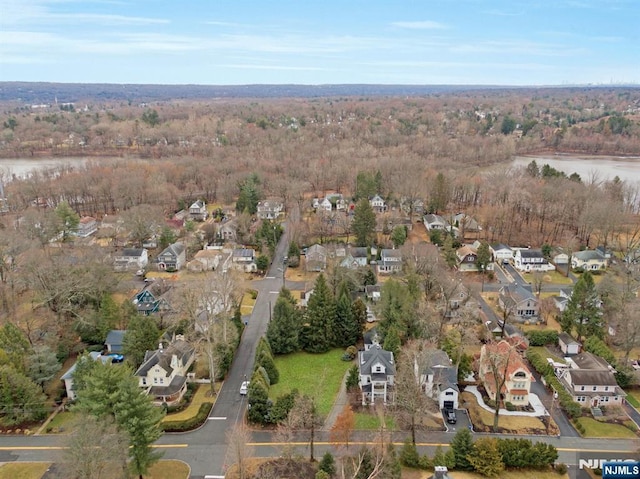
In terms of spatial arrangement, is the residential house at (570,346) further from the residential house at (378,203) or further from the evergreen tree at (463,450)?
the residential house at (378,203)

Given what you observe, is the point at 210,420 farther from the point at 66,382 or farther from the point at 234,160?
the point at 234,160

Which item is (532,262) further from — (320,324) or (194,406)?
(194,406)

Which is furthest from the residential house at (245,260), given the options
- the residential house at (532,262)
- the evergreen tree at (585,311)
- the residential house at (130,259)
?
the evergreen tree at (585,311)

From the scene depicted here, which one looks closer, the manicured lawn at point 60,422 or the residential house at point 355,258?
the manicured lawn at point 60,422

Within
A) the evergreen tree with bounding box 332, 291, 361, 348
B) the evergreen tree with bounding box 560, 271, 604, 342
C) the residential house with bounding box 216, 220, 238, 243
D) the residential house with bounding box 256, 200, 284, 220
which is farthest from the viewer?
the residential house with bounding box 256, 200, 284, 220

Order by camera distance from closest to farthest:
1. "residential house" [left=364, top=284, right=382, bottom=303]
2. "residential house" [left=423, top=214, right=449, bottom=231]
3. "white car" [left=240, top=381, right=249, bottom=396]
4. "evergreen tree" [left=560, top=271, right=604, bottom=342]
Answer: "white car" [left=240, top=381, right=249, bottom=396], "evergreen tree" [left=560, top=271, right=604, bottom=342], "residential house" [left=364, top=284, right=382, bottom=303], "residential house" [left=423, top=214, right=449, bottom=231]

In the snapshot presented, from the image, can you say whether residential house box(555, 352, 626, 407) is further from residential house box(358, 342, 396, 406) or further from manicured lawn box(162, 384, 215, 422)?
manicured lawn box(162, 384, 215, 422)

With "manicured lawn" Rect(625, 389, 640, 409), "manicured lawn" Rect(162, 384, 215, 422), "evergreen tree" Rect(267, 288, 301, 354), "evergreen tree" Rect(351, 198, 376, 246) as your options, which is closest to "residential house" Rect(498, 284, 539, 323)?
"manicured lawn" Rect(625, 389, 640, 409)
